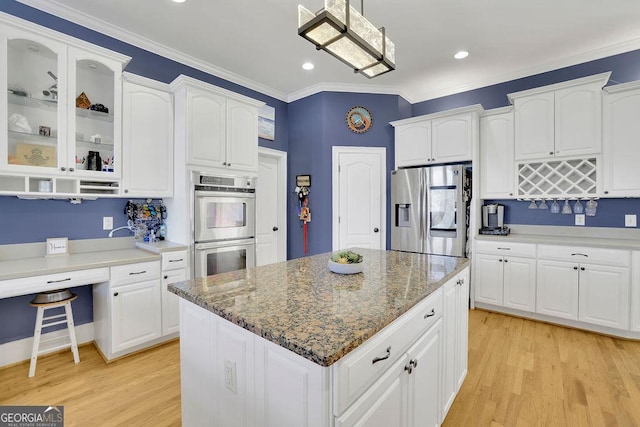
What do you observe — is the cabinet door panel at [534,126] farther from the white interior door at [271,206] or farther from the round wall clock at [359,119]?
the white interior door at [271,206]

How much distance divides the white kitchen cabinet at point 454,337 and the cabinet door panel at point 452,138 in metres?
2.09

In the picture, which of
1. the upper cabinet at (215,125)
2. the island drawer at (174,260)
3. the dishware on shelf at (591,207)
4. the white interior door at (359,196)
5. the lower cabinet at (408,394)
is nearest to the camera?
the lower cabinet at (408,394)

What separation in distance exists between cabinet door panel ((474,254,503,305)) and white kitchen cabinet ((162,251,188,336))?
11.0ft

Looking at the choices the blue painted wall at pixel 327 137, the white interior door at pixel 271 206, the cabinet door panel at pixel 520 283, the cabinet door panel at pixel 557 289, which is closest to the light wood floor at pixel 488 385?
the cabinet door panel at pixel 557 289

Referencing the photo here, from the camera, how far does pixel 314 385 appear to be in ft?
2.80

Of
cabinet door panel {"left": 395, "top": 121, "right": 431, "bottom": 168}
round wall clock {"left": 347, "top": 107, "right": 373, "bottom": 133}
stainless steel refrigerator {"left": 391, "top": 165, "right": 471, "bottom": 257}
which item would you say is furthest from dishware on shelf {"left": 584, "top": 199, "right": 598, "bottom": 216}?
round wall clock {"left": 347, "top": 107, "right": 373, "bottom": 133}

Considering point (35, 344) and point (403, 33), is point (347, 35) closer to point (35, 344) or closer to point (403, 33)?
point (403, 33)

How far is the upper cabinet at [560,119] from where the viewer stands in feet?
9.89

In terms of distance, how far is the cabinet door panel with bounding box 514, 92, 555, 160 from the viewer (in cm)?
325

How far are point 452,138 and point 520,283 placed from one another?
190cm

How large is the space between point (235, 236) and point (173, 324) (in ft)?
3.42

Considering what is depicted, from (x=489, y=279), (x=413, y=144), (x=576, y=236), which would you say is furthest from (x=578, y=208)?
(x=413, y=144)

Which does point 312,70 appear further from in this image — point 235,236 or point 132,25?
point 235,236

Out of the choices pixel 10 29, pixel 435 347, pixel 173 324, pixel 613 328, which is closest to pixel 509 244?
pixel 613 328
